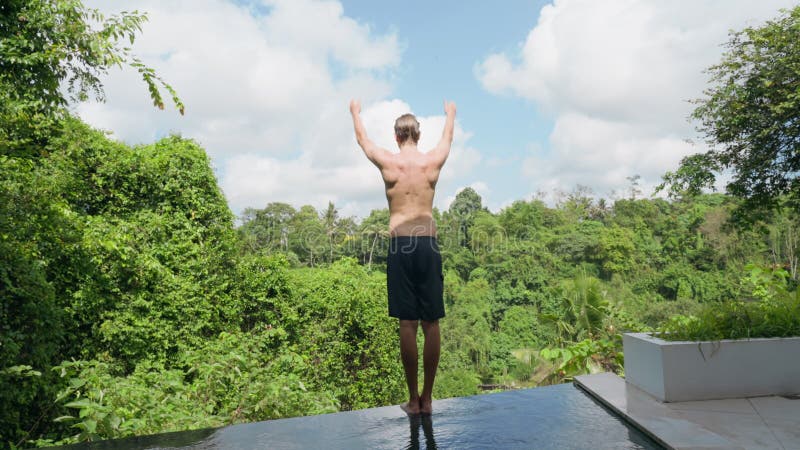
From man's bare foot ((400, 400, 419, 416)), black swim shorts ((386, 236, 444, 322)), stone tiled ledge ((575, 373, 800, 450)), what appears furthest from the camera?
man's bare foot ((400, 400, 419, 416))

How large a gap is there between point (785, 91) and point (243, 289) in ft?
31.9

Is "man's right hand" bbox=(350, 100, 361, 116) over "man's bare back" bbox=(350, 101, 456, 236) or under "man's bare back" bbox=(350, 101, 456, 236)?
over

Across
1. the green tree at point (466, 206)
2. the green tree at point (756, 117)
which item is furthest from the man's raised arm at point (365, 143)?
the green tree at point (466, 206)

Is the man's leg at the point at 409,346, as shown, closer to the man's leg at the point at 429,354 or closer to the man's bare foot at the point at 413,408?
the man's leg at the point at 429,354

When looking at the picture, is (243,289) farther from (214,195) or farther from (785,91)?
(785,91)

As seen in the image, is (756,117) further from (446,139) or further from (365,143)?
(365,143)

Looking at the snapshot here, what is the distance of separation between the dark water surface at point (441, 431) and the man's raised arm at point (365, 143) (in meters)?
1.35

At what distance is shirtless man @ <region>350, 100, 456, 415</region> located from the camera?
2.76m

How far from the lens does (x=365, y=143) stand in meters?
2.97

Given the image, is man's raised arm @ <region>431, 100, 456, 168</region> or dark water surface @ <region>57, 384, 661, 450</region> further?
man's raised arm @ <region>431, 100, 456, 168</region>

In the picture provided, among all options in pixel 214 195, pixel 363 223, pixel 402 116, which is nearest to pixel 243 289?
pixel 214 195

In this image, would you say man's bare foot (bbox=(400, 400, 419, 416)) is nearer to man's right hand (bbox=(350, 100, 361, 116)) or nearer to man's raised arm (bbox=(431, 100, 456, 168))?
man's raised arm (bbox=(431, 100, 456, 168))

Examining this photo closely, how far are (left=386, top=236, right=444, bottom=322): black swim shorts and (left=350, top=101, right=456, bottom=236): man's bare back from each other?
7cm

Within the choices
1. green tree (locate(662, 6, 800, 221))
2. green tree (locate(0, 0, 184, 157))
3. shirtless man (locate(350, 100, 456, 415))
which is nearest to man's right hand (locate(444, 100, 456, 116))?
shirtless man (locate(350, 100, 456, 415))
